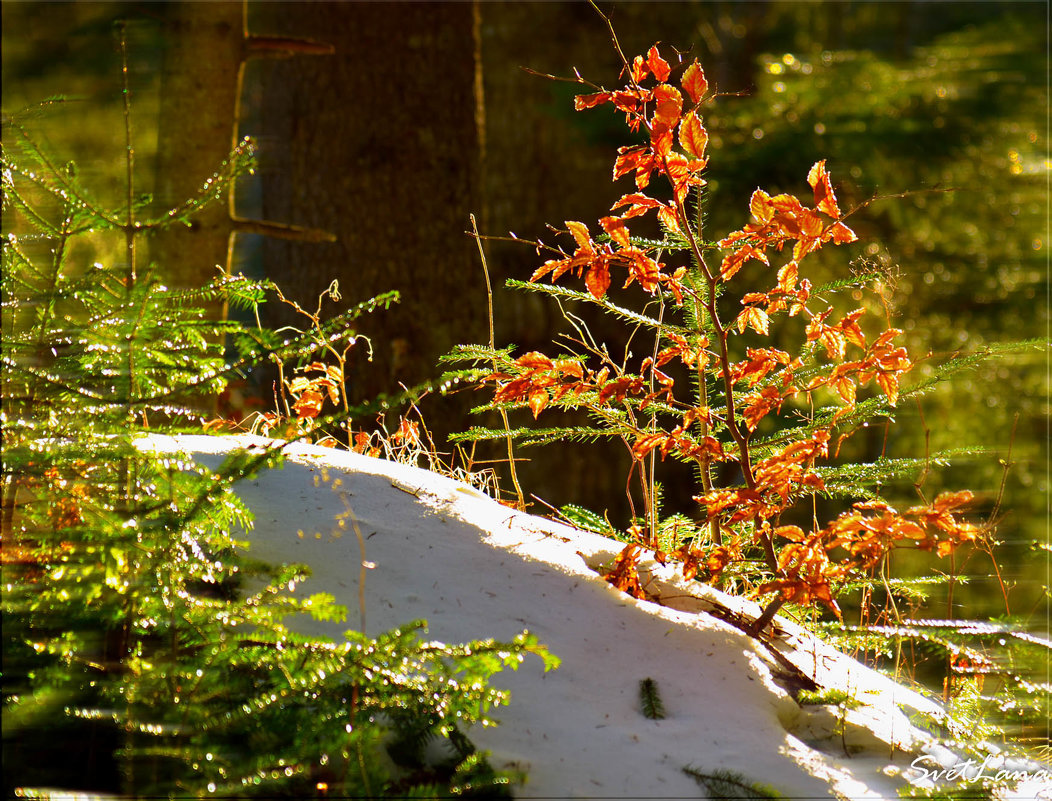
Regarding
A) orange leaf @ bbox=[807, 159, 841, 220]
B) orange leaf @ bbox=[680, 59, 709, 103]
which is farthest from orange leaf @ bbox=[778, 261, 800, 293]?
orange leaf @ bbox=[680, 59, 709, 103]

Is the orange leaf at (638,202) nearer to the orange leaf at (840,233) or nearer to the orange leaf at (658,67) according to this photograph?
the orange leaf at (658,67)

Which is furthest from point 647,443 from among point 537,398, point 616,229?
point 616,229

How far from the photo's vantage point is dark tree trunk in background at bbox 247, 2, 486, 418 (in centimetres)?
426

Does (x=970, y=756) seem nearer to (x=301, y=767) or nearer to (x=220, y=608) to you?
(x=301, y=767)

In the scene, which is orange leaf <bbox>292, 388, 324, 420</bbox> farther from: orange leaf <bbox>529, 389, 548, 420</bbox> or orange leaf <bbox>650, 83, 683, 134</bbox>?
orange leaf <bbox>650, 83, 683, 134</bbox>

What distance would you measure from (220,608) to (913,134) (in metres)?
6.01

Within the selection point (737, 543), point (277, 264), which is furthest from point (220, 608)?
point (277, 264)

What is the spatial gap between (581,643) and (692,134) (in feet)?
3.56

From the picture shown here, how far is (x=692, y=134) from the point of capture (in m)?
1.73

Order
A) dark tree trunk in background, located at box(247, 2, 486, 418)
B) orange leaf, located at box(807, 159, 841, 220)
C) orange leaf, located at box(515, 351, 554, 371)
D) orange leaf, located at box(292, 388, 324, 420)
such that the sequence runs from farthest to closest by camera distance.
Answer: dark tree trunk in background, located at box(247, 2, 486, 418) → orange leaf, located at box(292, 388, 324, 420) → orange leaf, located at box(515, 351, 554, 371) → orange leaf, located at box(807, 159, 841, 220)

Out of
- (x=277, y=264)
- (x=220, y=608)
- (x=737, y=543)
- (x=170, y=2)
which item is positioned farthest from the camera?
(x=277, y=264)

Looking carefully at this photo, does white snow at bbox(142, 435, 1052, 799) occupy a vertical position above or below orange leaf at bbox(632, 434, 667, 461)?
below

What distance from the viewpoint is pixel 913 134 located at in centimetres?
583

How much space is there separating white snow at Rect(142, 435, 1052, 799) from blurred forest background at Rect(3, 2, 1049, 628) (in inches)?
25.9
